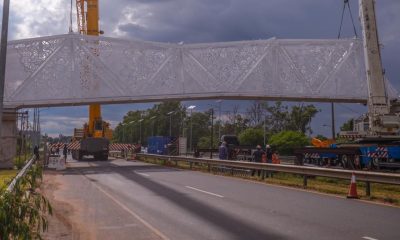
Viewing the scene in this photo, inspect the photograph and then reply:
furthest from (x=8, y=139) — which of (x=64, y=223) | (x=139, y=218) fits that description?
(x=139, y=218)

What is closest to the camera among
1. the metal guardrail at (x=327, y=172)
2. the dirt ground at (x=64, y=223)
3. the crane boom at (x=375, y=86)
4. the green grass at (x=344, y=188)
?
the dirt ground at (x=64, y=223)

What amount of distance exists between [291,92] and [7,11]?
38110 millimetres

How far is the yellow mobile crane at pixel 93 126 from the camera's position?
49219 mm

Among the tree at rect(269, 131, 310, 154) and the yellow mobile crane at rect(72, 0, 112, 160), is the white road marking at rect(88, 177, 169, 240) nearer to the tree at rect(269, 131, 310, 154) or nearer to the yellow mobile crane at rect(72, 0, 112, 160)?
the yellow mobile crane at rect(72, 0, 112, 160)

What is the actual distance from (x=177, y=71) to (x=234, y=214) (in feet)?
106

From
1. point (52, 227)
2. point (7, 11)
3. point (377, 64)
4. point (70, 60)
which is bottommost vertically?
point (52, 227)

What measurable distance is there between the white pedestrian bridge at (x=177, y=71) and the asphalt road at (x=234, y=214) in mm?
24451

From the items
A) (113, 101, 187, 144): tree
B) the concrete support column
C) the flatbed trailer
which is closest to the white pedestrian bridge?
the concrete support column

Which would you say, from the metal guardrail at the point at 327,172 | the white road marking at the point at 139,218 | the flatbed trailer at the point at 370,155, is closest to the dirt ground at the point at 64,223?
the white road marking at the point at 139,218

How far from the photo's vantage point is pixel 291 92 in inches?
1747

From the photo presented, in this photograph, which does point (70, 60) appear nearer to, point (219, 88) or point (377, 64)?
point (219, 88)

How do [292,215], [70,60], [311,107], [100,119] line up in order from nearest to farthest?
[292,215] → [70,60] → [100,119] → [311,107]

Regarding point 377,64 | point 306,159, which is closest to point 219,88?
point 306,159

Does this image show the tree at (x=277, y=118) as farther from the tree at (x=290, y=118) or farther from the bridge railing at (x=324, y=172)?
the bridge railing at (x=324, y=172)
